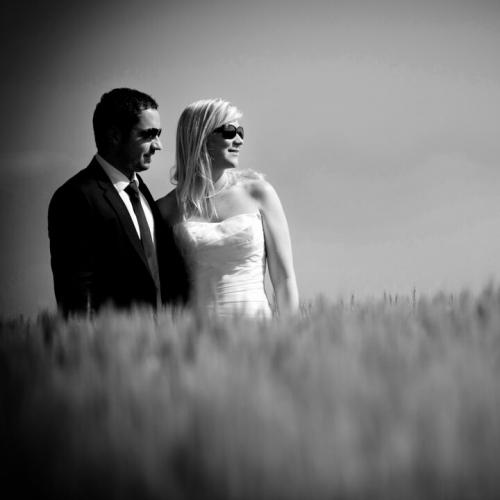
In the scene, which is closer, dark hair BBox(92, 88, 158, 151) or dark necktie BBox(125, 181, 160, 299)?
dark necktie BBox(125, 181, 160, 299)

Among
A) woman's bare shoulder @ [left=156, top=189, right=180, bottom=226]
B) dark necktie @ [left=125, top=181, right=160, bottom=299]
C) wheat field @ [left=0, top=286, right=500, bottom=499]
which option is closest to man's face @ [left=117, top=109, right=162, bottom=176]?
dark necktie @ [left=125, top=181, right=160, bottom=299]

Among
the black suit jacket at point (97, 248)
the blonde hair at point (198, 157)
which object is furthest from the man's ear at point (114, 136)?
the blonde hair at point (198, 157)

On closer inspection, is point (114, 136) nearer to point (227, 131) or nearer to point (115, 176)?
point (115, 176)

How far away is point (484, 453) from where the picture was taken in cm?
139

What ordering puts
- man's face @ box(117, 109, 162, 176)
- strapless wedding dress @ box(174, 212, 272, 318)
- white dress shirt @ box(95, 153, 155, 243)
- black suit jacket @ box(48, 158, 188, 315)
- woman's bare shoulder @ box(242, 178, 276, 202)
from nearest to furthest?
black suit jacket @ box(48, 158, 188, 315)
white dress shirt @ box(95, 153, 155, 243)
man's face @ box(117, 109, 162, 176)
strapless wedding dress @ box(174, 212, 272, 318)
woman's bare shoulder @ box(242, 178, 276, 202)

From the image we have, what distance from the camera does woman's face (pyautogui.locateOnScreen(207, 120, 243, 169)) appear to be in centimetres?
660

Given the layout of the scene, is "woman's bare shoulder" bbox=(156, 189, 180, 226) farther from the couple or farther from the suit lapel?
the suit lapel

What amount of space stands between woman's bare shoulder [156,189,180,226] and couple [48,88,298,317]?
0.01 meters

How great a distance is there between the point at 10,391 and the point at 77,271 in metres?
3.39

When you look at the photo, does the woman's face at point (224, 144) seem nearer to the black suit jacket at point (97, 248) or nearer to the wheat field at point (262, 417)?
the black suit jacket at point (97, 248)

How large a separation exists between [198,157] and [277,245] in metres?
1.24

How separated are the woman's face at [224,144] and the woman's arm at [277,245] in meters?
0.44

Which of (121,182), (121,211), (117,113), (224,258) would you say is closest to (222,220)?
(224,258)

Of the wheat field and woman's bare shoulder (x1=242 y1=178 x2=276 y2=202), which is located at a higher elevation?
woman's bare shoulder (x1=242 y1=178 x2=276 y2=202)
